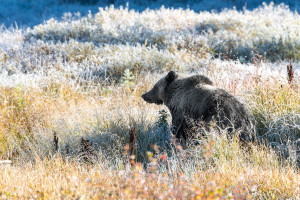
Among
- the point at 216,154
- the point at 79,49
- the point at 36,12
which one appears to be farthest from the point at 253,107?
the point at 36,12

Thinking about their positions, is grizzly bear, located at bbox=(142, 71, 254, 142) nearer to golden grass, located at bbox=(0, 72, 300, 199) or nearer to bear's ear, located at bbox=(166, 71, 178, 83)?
bear's ear, located at bbox=(166, 71, 178, 83)

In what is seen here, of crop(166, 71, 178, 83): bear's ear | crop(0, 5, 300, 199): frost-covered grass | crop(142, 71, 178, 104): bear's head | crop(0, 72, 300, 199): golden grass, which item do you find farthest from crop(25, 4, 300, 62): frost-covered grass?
crop(166, 71, 178, 83): bear's ear

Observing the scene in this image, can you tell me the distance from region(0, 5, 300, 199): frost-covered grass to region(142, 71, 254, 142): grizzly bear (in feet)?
0.72

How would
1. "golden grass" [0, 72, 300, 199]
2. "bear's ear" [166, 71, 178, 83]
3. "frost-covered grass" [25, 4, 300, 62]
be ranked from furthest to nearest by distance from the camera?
"frost-covered grass" [25, 4, 300, 62]
"bear's ear" [166, 71, 178, 83]
"golden grass" [0, 72, 300, 199]

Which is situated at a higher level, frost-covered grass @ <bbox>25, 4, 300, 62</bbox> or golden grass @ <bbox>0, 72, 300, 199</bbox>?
frost-covered grass @ <bbox>25, 4, 300, 62</bbox>

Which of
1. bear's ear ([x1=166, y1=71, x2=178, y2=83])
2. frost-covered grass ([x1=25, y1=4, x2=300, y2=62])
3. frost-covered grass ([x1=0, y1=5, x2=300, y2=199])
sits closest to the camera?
frost-covered grass ([x1=0, y1=5, x2=300, y2=199])

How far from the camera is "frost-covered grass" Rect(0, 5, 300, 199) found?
3387 mm

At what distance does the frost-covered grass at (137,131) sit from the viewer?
3387 millimetres

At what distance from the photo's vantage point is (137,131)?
555 cm

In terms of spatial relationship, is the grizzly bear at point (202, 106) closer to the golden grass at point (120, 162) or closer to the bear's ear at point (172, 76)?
the bear's ear at point (172, 76)

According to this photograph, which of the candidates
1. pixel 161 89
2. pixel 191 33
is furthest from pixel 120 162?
pixel 191 33

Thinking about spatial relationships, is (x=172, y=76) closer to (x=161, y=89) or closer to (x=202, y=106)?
(x=161, y=89)

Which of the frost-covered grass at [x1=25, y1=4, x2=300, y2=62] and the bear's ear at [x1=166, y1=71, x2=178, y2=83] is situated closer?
the bear's ear at [x1=166, y1=71, x2=178, y2=83]

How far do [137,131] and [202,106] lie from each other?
1293 millimetres
